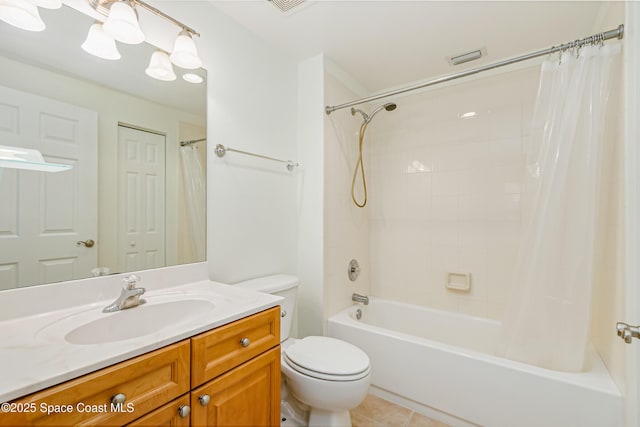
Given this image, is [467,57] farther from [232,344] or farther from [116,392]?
[116,392]

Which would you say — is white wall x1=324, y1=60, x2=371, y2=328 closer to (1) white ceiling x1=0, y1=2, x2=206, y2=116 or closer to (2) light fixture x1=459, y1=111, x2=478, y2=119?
(2) light fixture x1=459, y1=111, x2=478, y2=119

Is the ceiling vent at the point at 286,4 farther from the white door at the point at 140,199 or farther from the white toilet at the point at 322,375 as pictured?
the white toilet at the point at 322,375

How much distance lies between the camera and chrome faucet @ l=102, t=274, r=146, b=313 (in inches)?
40.6

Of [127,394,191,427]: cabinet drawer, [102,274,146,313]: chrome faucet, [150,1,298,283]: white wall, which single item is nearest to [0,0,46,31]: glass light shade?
[150,1,298,283]: white wall

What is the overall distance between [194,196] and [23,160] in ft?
2.06

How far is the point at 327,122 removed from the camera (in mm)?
2039

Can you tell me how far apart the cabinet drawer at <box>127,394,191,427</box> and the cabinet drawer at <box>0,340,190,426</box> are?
0.05 ft

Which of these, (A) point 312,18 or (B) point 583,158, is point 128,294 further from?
(B) point 583,158

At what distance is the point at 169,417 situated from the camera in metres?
0.80

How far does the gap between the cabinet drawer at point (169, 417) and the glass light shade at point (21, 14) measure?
132cm

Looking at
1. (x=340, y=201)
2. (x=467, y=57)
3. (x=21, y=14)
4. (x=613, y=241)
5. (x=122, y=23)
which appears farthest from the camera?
(x=340, y=201)

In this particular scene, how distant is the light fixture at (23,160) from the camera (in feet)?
3.10

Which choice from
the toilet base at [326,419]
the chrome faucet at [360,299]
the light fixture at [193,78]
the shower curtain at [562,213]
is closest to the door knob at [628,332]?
the shower curtain at [562,213]

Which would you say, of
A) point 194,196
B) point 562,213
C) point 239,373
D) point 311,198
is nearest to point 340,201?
point 311,198
